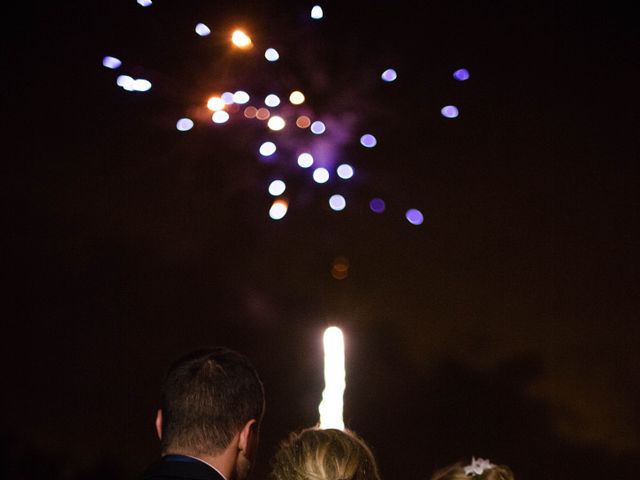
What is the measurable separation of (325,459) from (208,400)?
72 cm

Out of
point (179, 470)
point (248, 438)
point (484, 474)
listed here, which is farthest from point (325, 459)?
point (484, 474)

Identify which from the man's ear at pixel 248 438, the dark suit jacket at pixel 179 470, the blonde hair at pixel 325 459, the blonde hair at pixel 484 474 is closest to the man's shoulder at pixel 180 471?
the dark suit jacket at pixel 179 470

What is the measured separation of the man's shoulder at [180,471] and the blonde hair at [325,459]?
71 centimetres

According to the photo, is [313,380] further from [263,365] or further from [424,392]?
[424,392]

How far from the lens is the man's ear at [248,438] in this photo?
70.9 inches

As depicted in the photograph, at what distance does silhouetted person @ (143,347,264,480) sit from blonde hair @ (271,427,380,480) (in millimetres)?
558

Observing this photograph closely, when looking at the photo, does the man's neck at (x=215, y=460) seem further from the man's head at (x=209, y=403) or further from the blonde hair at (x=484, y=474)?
the blonde hair at (x=484, y=474)

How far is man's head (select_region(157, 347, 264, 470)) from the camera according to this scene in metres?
1.76

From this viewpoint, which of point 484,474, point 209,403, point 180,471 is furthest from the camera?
point 484,474

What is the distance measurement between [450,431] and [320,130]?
5552mm

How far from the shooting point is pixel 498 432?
10250 millimetres

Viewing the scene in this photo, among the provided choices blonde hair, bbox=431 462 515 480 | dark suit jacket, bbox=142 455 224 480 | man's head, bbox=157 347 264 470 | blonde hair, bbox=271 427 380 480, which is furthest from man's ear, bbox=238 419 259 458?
blonde hair, bbox=431 462 515 480

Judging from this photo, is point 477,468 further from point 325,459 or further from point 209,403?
point 209,403

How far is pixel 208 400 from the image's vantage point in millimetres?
1793
